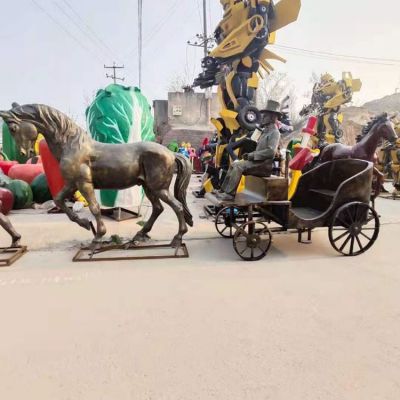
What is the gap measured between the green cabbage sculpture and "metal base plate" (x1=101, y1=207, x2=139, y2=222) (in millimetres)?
219

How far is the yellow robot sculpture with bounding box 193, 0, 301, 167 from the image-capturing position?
7906 millimetres

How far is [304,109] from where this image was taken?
15.3 m

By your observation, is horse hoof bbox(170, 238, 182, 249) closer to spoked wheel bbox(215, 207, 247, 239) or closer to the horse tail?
the horse tail

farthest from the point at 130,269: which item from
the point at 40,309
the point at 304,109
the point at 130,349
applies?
the point at 304,109

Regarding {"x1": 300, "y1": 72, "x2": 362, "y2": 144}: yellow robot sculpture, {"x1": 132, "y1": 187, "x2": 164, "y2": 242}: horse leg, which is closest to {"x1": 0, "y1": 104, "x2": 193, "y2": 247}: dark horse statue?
{"x1": 132, "y1": 187, "x2": 164, "y2": 242}: horse leg

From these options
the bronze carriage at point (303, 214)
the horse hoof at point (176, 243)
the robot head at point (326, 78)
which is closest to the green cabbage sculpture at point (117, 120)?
the horse hoof at point (176, 243)

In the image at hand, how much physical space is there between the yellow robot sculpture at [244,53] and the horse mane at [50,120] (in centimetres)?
434

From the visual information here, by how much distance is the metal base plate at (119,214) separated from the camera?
282 inches

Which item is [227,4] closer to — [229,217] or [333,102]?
[229,217]

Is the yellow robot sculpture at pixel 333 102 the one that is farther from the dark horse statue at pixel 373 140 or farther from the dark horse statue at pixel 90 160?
the dark horse statue at pixel 90 160

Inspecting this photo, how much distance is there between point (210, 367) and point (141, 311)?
3.24 ft

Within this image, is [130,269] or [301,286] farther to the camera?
[130,269]

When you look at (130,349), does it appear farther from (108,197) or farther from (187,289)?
(108,197)

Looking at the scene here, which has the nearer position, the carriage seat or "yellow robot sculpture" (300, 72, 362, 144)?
the carriage seat
